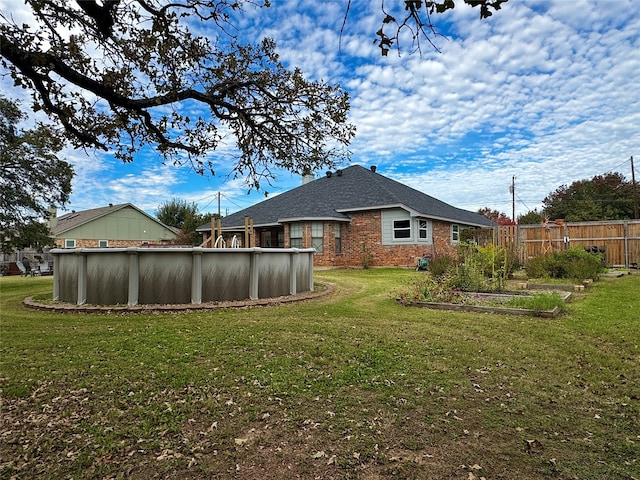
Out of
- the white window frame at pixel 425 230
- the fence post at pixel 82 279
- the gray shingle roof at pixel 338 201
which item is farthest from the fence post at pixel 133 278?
the white window frame at pixel 425 230

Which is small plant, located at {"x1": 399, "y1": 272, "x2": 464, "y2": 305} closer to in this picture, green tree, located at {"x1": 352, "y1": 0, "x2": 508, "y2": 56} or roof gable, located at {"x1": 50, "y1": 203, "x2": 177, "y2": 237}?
green tree, located at {"x1": 352, "y1": 0, "x2": 508, "y2": 56}

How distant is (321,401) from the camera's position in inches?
128

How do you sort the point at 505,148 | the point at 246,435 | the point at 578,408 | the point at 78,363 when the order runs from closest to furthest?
1. the point at 246,435
2. the point at 578,408
3. the point at 78,363
4. the point at 505,148

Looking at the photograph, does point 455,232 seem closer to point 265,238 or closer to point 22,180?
point 265,238

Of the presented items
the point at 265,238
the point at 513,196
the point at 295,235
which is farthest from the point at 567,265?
the point at 513,196

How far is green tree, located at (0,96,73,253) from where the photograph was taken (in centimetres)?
1288

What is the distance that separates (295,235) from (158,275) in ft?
38.5

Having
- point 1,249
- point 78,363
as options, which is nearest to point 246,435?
point 78,363

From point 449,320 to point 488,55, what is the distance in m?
5.29

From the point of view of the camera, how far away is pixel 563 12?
6.01 m

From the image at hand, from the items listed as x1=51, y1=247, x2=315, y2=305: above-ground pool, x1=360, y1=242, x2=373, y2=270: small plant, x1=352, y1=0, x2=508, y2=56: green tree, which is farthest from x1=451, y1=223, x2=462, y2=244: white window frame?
x1=352, y1=0, x2=508, y2=56: green tree

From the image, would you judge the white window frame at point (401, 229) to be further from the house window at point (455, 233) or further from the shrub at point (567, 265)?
the shrub at point (567, 265)

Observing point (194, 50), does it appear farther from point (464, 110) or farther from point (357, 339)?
point (464, 110)

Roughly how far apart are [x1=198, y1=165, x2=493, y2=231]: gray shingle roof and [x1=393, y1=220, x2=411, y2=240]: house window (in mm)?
798
